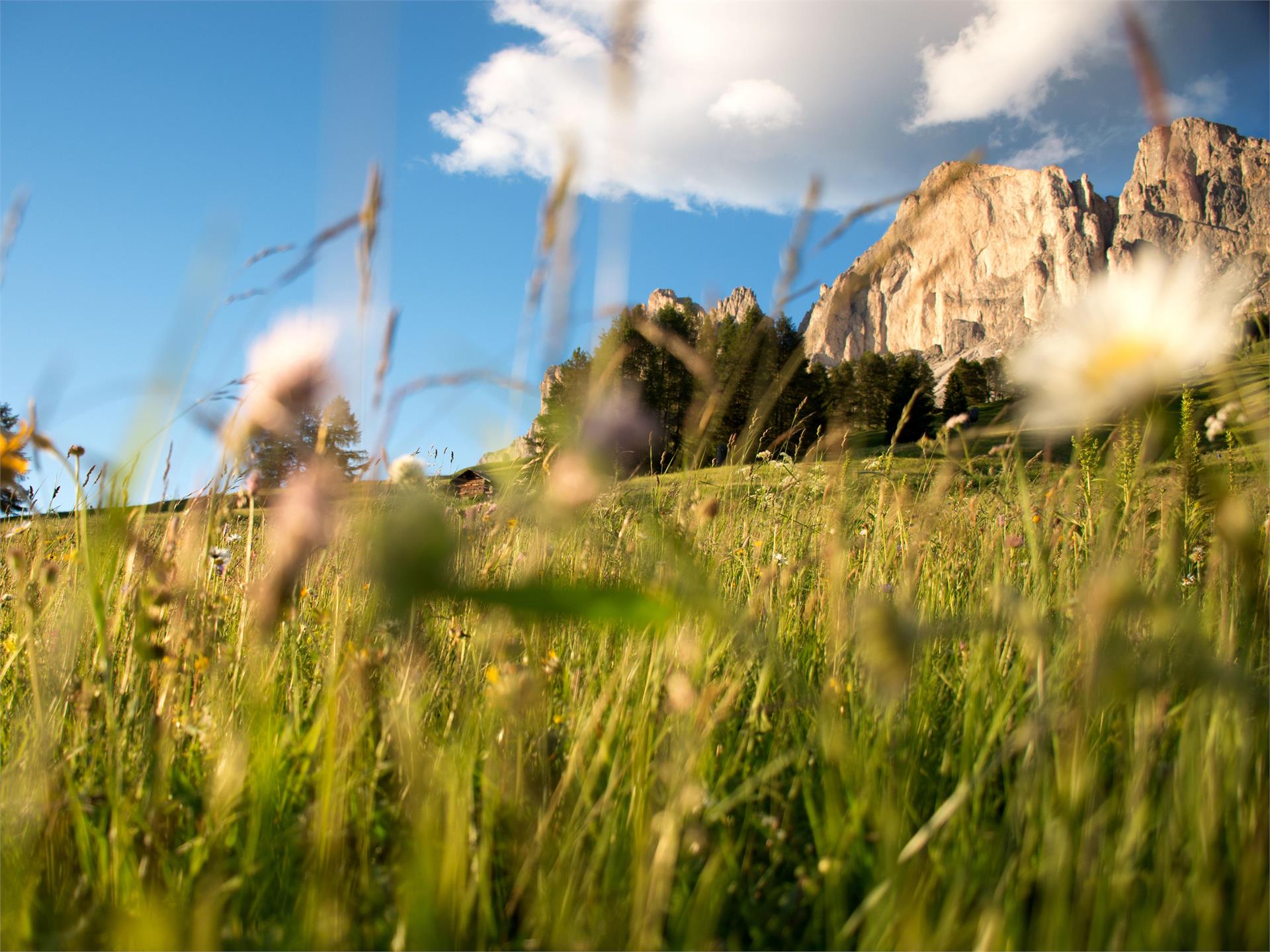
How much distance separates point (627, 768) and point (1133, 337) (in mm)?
569

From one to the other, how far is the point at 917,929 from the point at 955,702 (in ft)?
1.59

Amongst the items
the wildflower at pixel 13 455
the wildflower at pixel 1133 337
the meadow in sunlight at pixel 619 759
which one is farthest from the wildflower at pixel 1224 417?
the wildflower at pixel 13 455

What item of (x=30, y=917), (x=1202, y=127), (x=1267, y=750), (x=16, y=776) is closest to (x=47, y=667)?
A: (x=16, y=776)

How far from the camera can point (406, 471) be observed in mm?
582

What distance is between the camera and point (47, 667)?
3.32 feet

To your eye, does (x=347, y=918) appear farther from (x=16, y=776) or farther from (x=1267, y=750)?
(x=1267, y=750)

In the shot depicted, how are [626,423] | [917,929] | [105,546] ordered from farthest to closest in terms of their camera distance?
[105,546], [626,423], [917,929]

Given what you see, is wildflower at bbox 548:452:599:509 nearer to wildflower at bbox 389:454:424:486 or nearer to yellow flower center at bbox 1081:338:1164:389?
wildflower at bbox 389:454:424:486

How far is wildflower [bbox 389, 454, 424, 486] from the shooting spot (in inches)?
21.4

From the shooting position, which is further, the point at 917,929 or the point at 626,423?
the point at 626,423

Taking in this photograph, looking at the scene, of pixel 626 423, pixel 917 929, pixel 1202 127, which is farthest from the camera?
pixel 1202 127

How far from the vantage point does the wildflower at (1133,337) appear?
0.48 metres

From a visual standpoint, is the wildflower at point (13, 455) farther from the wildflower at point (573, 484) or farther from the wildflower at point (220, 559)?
the wildflower at point (573, 484)

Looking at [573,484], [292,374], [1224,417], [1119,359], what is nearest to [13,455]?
[292,374]
